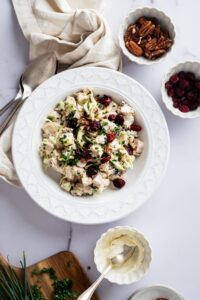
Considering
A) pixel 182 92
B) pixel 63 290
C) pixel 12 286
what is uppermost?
pixel 182 92

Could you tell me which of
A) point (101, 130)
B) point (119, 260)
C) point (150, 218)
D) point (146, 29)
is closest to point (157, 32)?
point (146, 29)

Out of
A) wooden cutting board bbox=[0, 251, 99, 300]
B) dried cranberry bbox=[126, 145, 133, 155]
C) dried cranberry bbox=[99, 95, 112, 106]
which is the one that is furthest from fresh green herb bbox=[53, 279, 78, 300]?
dried cranberry bbox=[99, 95, 112, 106]

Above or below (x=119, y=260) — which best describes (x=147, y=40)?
above

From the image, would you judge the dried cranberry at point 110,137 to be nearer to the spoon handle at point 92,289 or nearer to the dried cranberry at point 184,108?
the dried cranberry at point 184,108

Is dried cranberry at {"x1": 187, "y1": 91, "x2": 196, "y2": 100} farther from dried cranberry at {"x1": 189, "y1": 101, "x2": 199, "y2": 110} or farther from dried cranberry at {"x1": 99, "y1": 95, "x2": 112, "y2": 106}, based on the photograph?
dried cranberry at {"x1": 99, "y1": 95, "x2": 112, "y2": 106}

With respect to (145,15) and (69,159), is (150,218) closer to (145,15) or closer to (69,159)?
(69,159)

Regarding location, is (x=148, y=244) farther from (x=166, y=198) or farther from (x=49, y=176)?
(x=49, y=176)

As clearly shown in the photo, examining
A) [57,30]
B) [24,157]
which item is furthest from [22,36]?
[24,157]
